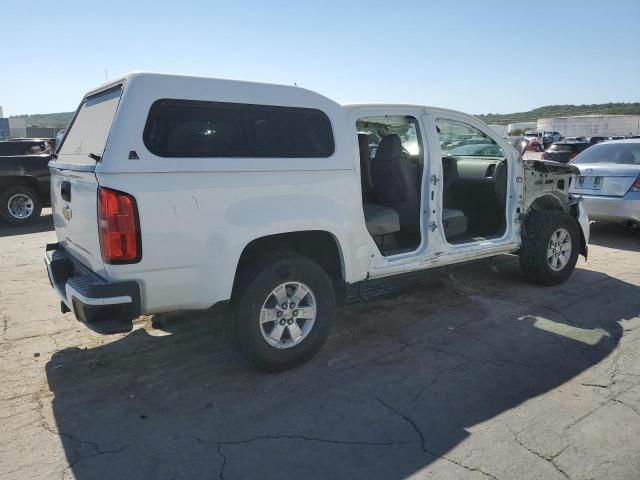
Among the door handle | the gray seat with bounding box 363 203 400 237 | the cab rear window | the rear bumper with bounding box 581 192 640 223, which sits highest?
the cab rear window

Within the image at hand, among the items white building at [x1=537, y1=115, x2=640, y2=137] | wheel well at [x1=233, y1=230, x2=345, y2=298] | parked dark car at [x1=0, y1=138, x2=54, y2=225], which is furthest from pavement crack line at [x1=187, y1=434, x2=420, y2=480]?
white building at [x1=537, y1=115, x2=640, y2=137]

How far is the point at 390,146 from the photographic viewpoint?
16.2 feet

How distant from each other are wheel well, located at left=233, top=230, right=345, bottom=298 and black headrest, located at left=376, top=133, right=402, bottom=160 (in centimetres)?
125

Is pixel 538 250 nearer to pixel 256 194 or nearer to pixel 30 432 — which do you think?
pixel 256 194

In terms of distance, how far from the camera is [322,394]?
3.64m

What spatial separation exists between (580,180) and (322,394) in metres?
7.00

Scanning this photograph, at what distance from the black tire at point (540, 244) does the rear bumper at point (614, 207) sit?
2733 mm

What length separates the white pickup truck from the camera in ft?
10.5

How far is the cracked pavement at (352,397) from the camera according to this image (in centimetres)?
289

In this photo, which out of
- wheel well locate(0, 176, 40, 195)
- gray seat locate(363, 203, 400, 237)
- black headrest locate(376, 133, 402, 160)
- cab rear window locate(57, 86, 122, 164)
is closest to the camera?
cab rear window locate(57, 86, 122, 164)

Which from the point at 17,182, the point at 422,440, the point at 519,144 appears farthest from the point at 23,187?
the point at 422,440

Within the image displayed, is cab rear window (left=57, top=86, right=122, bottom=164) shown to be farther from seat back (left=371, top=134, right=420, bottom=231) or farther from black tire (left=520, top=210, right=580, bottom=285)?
black tire (left=520, top=210, right=580, bottom=285)

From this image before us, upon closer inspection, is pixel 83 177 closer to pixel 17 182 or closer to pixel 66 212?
pixel 66 212

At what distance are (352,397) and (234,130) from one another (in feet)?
6.54
